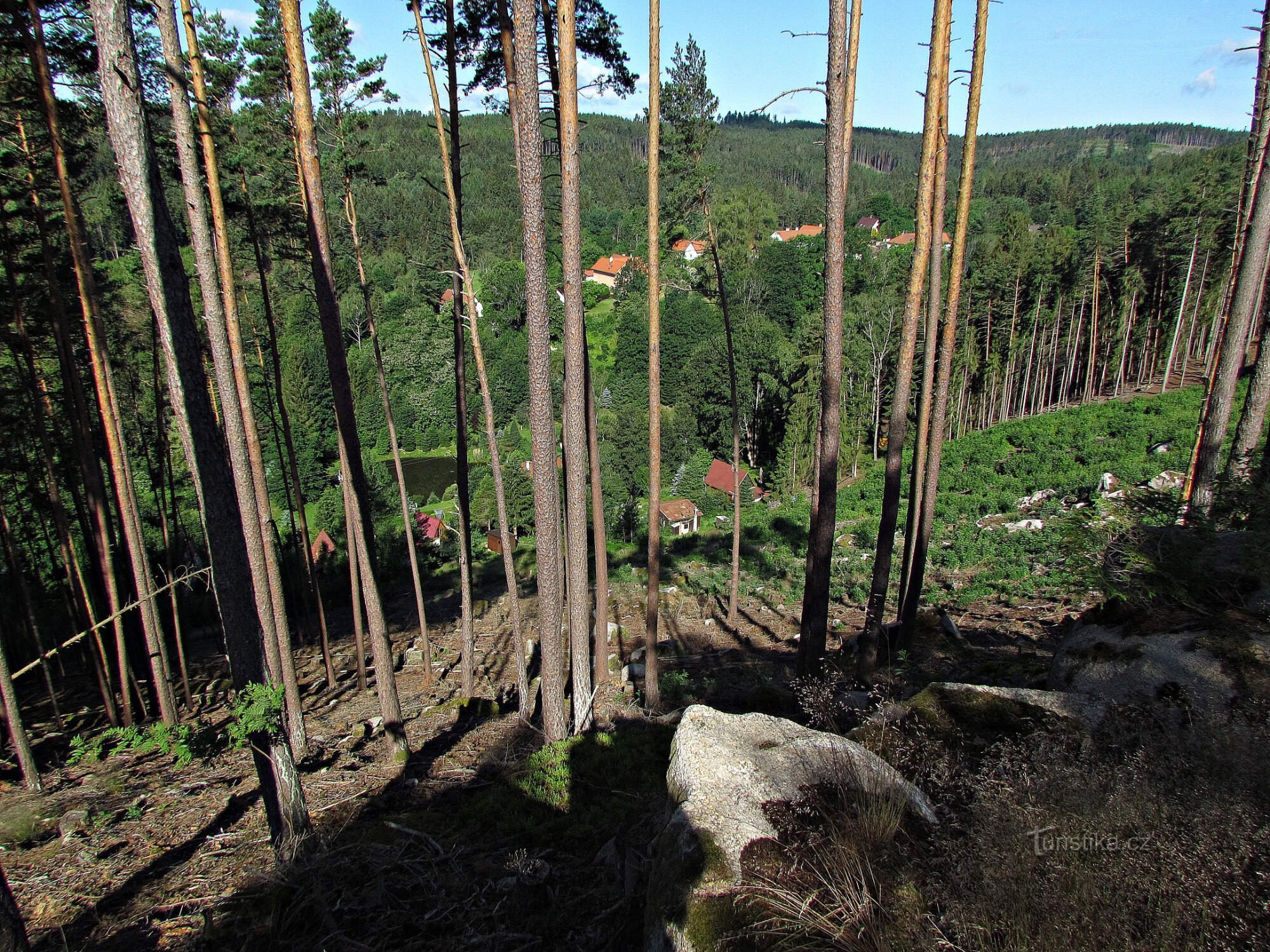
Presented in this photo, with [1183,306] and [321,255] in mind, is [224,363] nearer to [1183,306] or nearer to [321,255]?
[321,255]

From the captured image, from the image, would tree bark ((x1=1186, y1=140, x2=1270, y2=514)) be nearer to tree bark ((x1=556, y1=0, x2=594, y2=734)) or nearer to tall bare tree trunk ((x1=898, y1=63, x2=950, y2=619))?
tall bare tree trunk ((x1=898, y1=63, x2=950, y2=619))

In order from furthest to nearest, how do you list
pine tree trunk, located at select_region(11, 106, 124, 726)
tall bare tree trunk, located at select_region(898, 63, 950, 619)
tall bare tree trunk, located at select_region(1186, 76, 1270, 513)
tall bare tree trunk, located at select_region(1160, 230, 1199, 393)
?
tall bare tree trunk, located at select_region(1160, 230, 1199, 393) → pine tree trunk, located at select_region(11, 106, 124, 726) → tall bare tree trunk, located at select_region(898, 63, 950, 619) → tall bare tree trunk, located at select_region(1186, 76, 1270, 513)

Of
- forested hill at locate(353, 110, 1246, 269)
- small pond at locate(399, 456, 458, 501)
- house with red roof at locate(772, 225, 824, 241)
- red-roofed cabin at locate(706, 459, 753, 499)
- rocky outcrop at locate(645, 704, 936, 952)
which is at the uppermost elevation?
forested hill at locate(353, 110, 1246, 269)

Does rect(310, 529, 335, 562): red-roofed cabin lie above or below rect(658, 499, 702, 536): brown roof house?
above

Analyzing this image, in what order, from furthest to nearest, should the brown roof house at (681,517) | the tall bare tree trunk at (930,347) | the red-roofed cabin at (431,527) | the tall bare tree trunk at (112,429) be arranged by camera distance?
the brown roof house at (681,517), the red-roofed cabin at (431,527), the tall bare tree trunk at (112,429), the tall bare tree trunk at (930,347)

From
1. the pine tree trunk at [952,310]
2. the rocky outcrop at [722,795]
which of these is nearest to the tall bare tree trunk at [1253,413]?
the pine tree trunk at [952,310]

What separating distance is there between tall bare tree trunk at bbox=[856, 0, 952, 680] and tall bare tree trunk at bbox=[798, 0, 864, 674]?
0.95 metres

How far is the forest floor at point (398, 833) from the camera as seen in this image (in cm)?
452

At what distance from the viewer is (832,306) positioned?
7.45m

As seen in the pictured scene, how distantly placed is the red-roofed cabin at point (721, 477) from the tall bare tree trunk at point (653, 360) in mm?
29385

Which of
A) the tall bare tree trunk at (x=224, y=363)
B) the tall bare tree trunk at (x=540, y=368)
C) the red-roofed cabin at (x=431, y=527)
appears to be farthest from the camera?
the red-roofed cabin at (x=431, y=527)

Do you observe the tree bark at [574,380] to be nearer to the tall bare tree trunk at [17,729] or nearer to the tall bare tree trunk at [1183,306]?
the tall bare tree trunk at [17,729]

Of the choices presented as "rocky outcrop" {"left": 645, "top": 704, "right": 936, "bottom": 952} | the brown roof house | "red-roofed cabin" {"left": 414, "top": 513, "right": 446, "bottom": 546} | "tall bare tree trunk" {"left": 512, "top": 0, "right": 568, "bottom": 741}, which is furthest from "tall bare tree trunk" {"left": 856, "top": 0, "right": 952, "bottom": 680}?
the brown roof house

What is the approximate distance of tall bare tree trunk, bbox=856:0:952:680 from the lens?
8.25 metres
